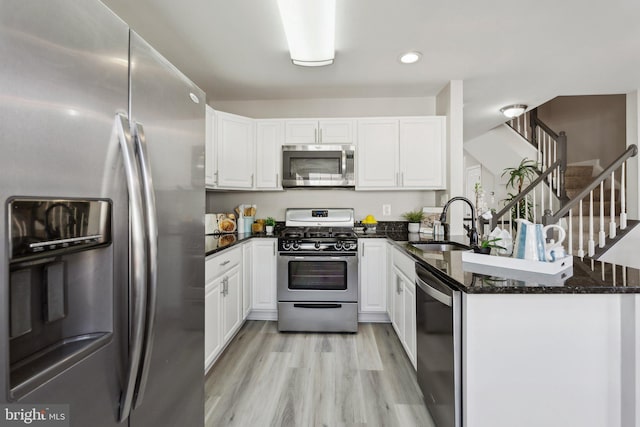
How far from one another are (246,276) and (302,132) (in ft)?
5.41

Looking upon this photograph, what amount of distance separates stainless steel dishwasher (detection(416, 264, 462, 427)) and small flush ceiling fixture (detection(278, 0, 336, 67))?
1676mm

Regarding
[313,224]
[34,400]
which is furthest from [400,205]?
[34,400]

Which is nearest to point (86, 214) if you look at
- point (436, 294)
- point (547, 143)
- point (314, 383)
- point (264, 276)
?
point (436, 294)

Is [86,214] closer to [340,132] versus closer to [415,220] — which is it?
[340,132]

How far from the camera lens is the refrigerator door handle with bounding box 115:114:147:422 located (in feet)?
2.55

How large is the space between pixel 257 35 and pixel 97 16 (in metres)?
1.73

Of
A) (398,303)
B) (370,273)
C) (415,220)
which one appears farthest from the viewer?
(415,220)

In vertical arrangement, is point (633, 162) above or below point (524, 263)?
above

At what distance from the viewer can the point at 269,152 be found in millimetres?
3299

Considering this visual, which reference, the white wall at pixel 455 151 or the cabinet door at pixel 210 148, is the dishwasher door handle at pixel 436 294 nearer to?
the white wall at pixel 455 151

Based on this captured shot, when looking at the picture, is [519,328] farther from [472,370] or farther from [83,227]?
[83,227]

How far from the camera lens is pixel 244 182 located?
321 cm

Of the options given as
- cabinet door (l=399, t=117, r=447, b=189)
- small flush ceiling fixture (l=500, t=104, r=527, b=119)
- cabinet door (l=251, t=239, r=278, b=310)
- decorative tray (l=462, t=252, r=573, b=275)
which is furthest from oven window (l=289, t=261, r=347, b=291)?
small flush ceiling fixture (l=500, t=104, r=527, b=119)

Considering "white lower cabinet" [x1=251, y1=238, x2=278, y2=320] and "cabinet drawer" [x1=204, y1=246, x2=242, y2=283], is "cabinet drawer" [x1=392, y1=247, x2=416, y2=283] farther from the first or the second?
"cabinet drawer" [x1=204, y1=246, x2=242, y2=283]
